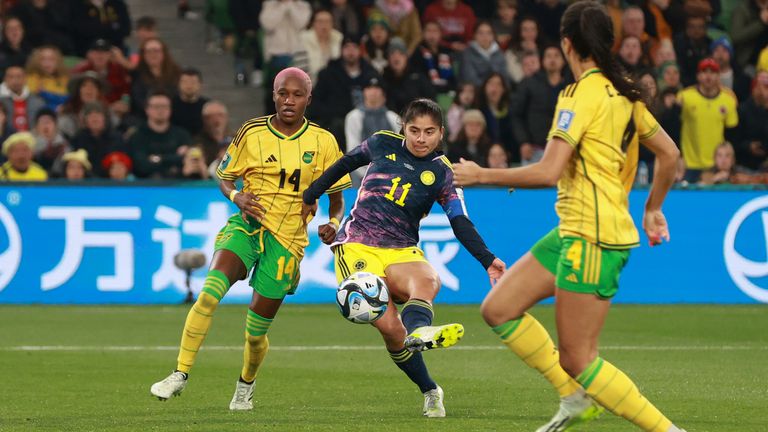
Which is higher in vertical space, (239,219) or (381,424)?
(239,219)

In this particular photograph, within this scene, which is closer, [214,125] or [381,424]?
[381,424]

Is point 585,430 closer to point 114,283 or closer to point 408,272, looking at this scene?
point 408,272

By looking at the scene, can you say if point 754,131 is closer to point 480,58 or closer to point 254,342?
point 480,58

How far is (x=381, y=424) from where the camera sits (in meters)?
8.65

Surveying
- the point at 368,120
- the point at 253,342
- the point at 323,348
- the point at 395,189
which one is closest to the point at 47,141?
the point at 368,120

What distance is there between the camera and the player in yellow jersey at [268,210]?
948cm

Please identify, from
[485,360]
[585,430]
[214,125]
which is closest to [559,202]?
[585,430]

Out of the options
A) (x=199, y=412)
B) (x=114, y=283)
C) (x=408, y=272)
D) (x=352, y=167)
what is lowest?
(x=114, y=283)

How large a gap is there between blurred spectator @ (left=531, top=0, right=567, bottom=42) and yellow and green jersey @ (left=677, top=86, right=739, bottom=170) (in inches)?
126

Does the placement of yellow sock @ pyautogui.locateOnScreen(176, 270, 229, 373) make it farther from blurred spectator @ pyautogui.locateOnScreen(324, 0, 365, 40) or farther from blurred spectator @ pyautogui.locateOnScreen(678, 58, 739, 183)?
blurred spectator @ pyautogui.locateOnScreen(324, 0, 365, 40)

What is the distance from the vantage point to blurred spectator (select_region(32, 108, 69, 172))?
18578mm

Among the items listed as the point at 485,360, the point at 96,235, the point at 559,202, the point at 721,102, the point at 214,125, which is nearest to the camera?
the point at 559,202

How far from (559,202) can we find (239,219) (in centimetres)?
305

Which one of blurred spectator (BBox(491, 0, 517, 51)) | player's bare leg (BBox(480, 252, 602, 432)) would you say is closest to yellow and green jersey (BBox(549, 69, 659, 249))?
player's bare leg (BBox(480, 252, 602, 432))
